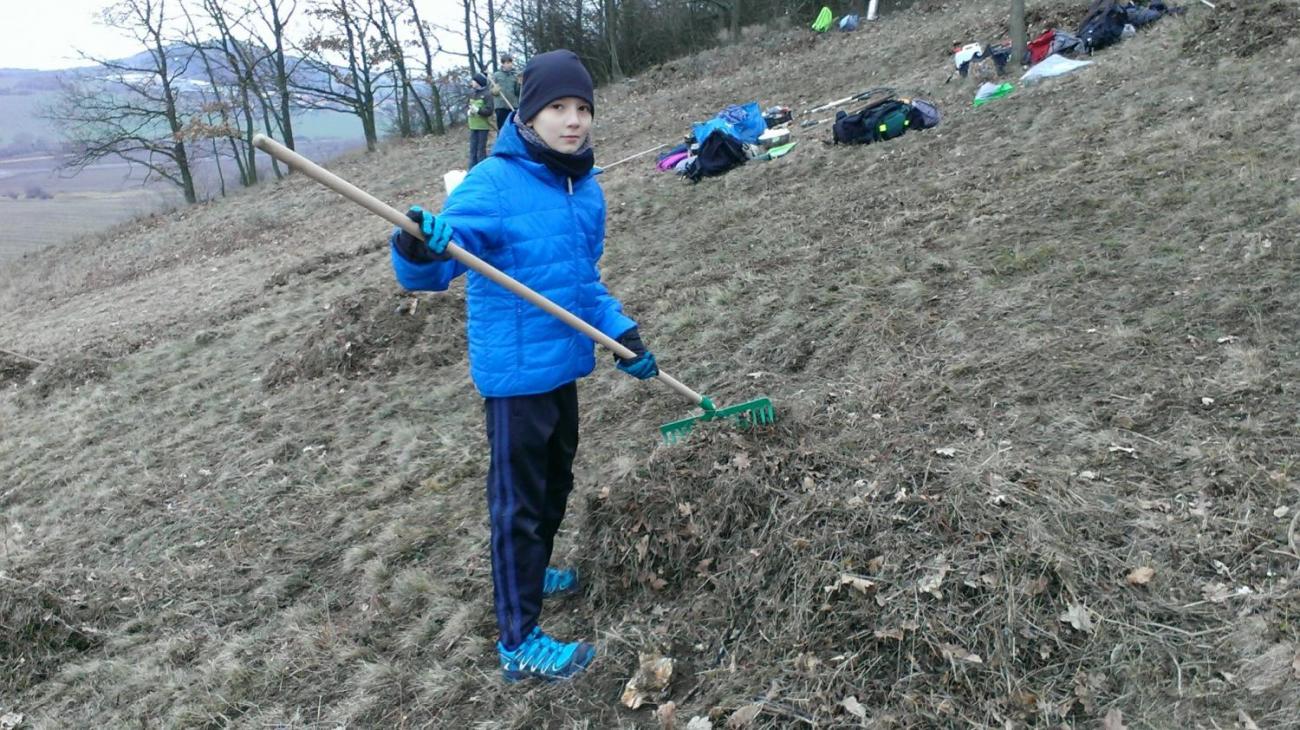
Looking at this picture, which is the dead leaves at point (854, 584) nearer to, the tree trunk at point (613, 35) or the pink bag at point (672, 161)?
the pink bag at point (672, 161)

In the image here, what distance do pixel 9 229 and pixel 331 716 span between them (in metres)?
39.6

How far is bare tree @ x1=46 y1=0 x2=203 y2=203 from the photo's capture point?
92.6 feet

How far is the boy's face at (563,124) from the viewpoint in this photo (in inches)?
104

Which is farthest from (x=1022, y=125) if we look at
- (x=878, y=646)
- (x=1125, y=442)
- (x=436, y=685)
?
(x=436, y=685)

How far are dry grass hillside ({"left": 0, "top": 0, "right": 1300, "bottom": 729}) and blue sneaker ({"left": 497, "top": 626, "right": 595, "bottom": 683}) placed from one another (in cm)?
8

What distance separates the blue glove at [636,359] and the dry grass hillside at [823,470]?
505 millimetres

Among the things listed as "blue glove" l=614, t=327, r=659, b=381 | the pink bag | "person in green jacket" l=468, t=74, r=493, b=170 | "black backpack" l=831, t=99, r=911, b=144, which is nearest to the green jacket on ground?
"person in green jacket" l=468, t=74, r=493, b=170

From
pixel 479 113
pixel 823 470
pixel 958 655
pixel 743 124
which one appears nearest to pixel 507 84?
pixel 479 113

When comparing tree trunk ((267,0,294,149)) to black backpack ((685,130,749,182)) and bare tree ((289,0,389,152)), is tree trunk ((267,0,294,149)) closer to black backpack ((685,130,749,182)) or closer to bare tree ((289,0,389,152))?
bare tree ((289,0,389,152))

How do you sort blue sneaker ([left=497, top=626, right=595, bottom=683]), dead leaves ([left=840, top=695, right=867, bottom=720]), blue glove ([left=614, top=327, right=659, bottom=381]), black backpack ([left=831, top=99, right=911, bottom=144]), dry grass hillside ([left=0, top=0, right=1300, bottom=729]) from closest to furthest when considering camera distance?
dead leaves ([left=840, top=695, right=867, bottom=720]), dry grass hillside ([left=0, top=0, right=1300, bottom=729]), blue sneaker ([left=497, top=626, right=595, bottom=683]), blue glove ([left=614, top=327, right=659, bottom=381]), black backpack ([left=831, top=99, right=911, bottom=144])

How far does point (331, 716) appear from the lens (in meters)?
3.05

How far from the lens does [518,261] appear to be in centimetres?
274

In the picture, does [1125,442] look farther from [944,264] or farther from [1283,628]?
[944,264]

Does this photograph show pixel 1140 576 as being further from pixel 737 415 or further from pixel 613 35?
pixel 613 35
